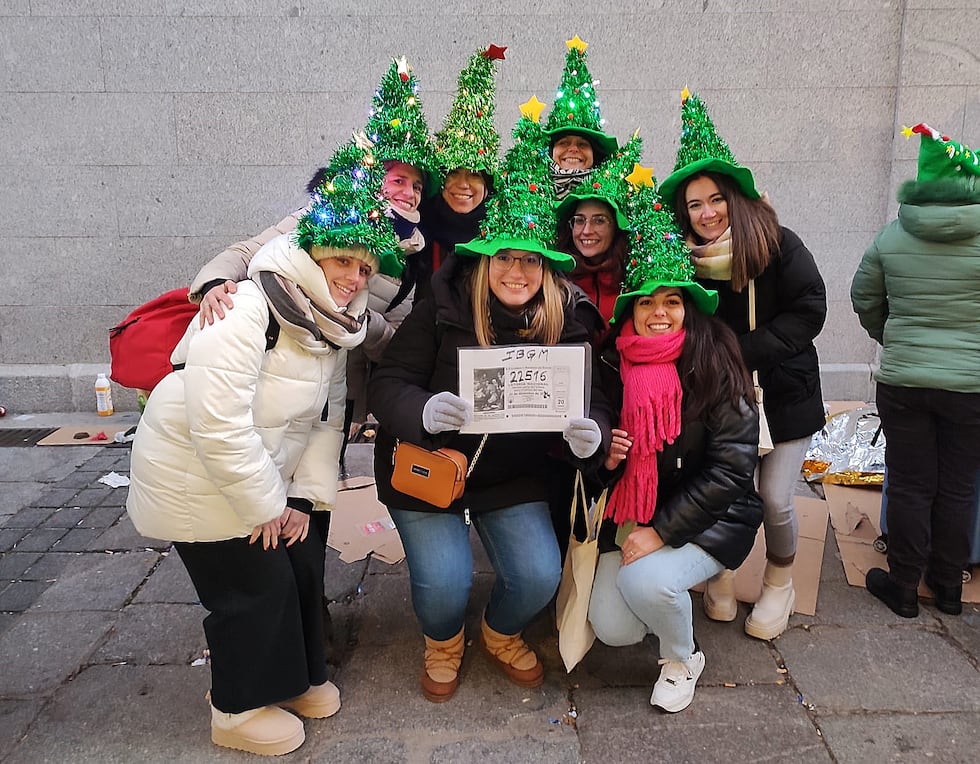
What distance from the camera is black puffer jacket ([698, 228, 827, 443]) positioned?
106 inches

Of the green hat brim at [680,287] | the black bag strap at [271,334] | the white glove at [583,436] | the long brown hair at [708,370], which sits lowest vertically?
the white glove at [583,436]

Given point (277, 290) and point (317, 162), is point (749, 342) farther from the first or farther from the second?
point (317, 162)

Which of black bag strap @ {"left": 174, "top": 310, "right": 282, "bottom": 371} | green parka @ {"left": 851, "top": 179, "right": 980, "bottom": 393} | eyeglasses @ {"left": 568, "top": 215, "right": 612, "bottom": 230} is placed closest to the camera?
black bag strap @ {"left": 174, "top": 310, "right": 282, "bottom": 371}

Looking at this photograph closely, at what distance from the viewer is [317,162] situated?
559 centimetres

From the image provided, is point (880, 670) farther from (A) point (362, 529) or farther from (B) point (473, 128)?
(B) point (473, 128)

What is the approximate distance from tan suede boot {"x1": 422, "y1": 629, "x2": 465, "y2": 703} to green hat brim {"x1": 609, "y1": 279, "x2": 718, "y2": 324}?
1353 mm

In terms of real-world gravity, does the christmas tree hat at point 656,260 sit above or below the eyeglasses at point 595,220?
below

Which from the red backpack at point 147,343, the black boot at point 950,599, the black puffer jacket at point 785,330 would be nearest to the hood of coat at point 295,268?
the red backpack at point 147,343

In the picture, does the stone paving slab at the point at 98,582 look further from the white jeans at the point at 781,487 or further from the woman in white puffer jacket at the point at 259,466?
the white jeans at the point at 781,487

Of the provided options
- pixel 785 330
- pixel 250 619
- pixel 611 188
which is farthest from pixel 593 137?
pixel 250 619

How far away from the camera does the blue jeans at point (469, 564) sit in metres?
2.54

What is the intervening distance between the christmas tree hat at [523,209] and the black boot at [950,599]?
2.22 m

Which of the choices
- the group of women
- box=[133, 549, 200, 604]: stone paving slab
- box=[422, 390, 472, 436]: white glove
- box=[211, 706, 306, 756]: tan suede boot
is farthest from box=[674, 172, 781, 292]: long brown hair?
box=[133, 549, 200, 604]: stone paving slab

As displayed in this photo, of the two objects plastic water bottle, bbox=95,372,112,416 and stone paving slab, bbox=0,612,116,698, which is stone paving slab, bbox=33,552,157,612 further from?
plastic water bottle, bbox=95,372,112,416
